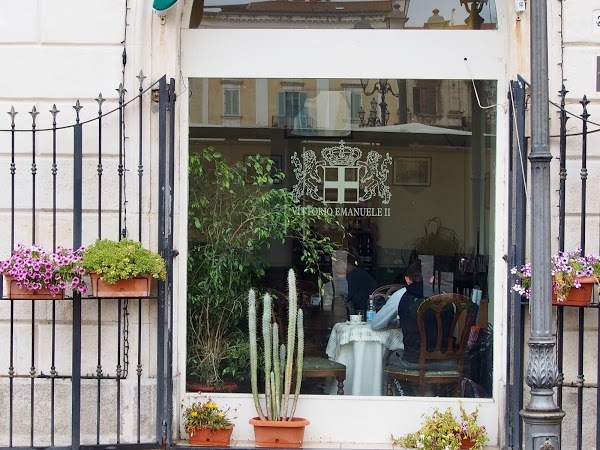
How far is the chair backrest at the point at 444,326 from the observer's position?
863 cm

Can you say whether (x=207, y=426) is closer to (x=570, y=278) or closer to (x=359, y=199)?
(x=359, y=199)

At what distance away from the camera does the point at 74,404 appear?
8.12 metres

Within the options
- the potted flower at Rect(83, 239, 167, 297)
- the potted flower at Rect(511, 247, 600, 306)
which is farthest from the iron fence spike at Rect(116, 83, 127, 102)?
the potted flower at Rect(511, 247, 600, 306)

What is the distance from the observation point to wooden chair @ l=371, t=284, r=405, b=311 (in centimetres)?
872

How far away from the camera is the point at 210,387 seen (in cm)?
867

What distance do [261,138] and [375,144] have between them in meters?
0.89

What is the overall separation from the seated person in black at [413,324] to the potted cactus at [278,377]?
800mm

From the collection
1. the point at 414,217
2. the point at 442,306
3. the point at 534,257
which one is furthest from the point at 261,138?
the point at 534,257

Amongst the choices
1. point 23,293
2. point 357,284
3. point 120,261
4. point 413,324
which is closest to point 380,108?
point 357,284

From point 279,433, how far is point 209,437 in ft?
1.72

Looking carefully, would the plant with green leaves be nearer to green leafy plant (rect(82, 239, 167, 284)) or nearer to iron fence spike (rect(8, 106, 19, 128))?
green leafy plant (rect(82, 239, 167, 284))

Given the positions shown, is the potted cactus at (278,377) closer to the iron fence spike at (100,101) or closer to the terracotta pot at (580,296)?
the iron fence spike at (100,101)

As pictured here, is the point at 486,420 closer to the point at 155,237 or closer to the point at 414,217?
the point at 414,217

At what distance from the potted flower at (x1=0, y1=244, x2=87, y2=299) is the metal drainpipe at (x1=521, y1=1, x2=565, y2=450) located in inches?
130
